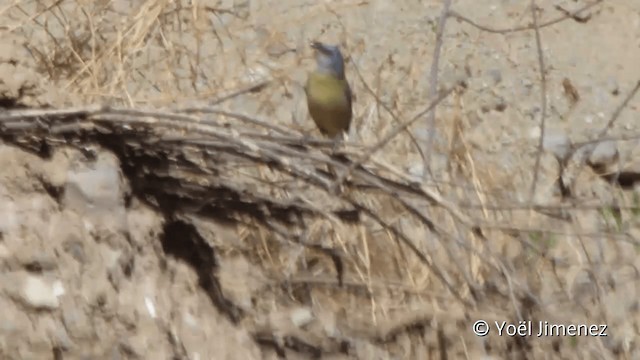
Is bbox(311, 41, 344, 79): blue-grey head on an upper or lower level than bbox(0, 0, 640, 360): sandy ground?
upper

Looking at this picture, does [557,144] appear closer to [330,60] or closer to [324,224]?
[330,60]

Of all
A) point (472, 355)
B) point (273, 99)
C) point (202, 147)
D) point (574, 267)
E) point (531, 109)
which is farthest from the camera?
point (531, 109)

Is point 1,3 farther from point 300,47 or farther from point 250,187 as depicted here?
point 250,187

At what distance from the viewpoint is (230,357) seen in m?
3.12

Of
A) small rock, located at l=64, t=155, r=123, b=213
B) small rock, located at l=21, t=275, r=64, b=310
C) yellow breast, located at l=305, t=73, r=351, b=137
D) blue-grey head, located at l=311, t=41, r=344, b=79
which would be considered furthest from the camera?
blue-grey head, located at l=311, t=41, r=344, b=79

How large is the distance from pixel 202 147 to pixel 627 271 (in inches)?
60.7

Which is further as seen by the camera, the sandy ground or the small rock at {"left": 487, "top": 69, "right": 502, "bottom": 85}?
the small rock at {"left": 487, "top": 69, "right": 502, "bottom": 85}

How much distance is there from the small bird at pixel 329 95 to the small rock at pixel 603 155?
40.4 inches

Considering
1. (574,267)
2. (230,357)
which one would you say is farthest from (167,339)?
(574,267)

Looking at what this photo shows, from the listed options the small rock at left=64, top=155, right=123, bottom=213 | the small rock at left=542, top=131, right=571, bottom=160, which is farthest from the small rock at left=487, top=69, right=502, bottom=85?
the small rock at left=64, top=155, right=123, bottom=213

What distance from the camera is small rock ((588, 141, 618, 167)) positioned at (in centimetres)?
474

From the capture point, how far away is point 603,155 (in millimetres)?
4773

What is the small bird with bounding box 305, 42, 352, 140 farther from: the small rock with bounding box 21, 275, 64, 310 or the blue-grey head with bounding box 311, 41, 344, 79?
the small rock with bounding box 21, 275, 64, 310

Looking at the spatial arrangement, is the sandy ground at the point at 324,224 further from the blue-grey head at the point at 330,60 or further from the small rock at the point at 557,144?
the blue-grey head at the point at 330,60
